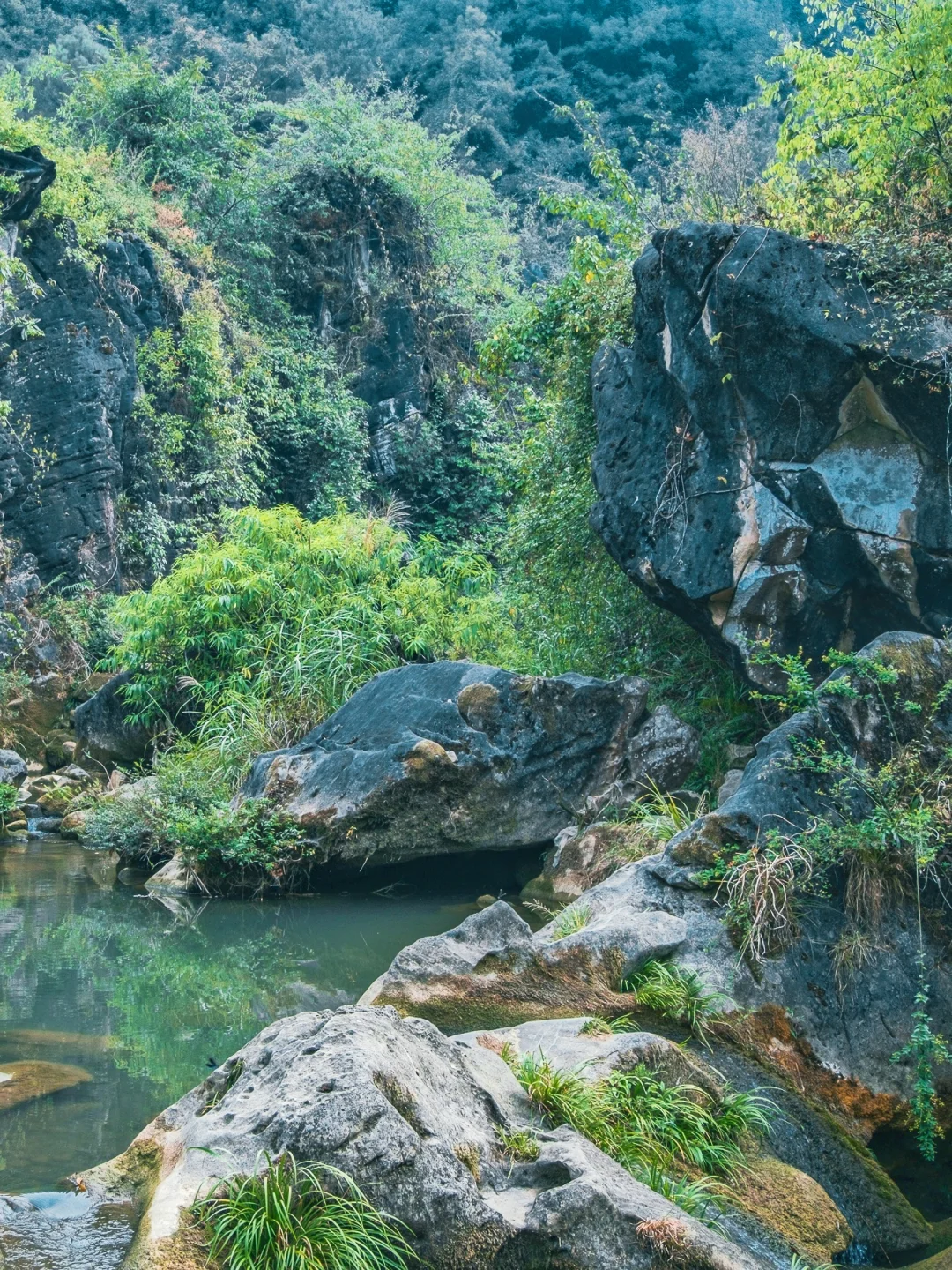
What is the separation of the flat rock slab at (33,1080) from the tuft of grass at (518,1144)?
2.51 meters

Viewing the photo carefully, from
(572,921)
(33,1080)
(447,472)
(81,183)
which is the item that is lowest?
(447,472)

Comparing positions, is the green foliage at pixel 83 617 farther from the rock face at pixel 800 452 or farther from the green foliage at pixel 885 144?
the green foliage at pixel 885 144

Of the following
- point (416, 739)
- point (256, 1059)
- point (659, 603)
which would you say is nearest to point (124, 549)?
point (416, 739)

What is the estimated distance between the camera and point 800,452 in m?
7.96

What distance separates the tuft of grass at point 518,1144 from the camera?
11.4 ft

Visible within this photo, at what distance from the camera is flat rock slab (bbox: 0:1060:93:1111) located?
4965 mm

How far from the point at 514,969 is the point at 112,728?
953cm

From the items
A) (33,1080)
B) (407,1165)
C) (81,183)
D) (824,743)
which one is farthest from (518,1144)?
(81,183)

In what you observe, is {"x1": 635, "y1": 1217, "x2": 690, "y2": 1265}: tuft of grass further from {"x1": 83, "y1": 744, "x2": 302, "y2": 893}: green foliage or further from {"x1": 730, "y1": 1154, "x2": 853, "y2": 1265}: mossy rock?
{"x1": 83, "y1": 744, "x2": 302, "y2": 893}: green foliage

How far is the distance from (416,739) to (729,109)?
26.3m

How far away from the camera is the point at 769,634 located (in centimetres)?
802

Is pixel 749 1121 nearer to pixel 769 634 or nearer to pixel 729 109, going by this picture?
pixel 769 634

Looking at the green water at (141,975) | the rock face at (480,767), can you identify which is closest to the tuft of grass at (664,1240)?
the green water at (141,975)

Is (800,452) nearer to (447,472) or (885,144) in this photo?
(885,144)
